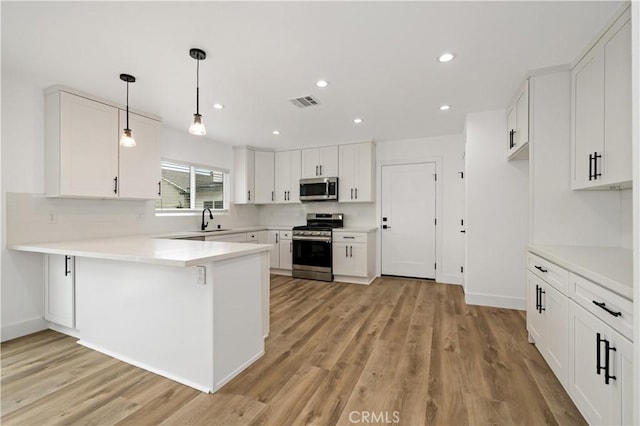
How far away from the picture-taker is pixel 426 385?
73.9 inches

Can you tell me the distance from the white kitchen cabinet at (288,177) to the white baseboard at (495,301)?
133 inches

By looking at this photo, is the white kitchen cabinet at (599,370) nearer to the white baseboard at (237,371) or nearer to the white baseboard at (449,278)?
the white baseboard at (237,371)

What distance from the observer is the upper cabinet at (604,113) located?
64.6 inches

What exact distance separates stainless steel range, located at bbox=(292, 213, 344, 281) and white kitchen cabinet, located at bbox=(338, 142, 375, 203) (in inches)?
29.8

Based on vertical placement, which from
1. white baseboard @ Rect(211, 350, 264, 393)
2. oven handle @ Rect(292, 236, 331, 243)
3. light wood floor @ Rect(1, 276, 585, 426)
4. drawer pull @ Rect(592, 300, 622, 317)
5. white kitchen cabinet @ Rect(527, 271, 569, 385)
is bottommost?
light wood floor @ Rect(1, 276, 585, 426)

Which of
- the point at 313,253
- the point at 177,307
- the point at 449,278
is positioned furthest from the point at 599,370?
the point at 313,253

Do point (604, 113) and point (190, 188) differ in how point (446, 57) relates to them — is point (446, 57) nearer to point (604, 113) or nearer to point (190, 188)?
point (604, 113)

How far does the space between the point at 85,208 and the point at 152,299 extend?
190 cm

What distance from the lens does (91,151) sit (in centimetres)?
289

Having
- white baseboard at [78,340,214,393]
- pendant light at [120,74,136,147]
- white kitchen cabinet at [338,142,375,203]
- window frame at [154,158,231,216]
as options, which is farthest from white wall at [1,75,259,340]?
white kitchen cabinet at [338,142,375,203]

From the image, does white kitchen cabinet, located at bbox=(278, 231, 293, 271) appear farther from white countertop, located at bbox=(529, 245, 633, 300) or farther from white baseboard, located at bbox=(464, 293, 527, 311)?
white countertop, located at bbox=(529, 245, 633, 300)

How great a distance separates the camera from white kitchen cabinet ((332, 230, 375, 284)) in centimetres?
451

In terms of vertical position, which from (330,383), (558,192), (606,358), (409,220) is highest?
(558,192)

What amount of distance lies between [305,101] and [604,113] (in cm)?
255
